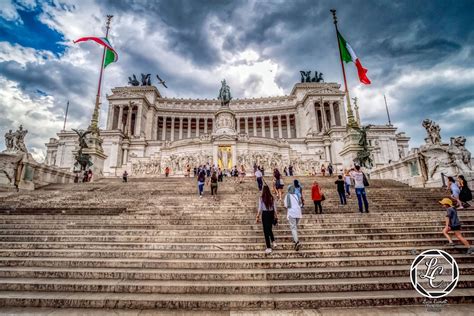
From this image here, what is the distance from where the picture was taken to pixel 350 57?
814 inches

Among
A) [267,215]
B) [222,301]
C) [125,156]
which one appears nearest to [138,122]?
[125,156]

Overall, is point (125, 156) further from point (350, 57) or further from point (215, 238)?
point (215, 238)

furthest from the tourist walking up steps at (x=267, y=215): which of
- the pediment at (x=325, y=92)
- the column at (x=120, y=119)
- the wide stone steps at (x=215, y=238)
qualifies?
the column at (x=120, y=119)

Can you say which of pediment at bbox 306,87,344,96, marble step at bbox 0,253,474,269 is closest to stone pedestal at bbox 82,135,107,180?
marble step at bbox 0,253,474,269

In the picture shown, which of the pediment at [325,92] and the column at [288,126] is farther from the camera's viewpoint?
the column at [288,126]

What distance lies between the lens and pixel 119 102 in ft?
172

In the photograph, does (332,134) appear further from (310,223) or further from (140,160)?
(310,223)

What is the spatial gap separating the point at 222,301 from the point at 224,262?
123cm

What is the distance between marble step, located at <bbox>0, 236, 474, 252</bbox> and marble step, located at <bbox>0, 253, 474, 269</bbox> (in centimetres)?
49

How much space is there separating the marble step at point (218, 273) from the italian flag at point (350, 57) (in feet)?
62.0

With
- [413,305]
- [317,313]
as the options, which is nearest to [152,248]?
[317,313]

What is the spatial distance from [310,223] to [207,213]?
3342 millimetres

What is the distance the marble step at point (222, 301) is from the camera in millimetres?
3600

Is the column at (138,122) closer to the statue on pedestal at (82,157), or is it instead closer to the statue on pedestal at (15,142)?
the statue on pedestal at (82,157)
